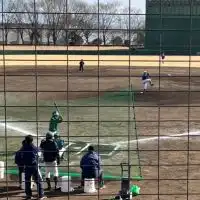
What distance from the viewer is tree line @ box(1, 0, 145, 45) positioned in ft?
14.6

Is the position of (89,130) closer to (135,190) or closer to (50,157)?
(50,157)

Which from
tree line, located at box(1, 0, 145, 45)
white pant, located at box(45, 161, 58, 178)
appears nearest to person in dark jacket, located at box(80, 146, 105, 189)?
white pant, located at box(45, 161, 58, 178)

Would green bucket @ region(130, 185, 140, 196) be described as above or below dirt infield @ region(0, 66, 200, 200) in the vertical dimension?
below

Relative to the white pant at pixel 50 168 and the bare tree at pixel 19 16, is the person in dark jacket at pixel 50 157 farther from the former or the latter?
the bare tree at pixel 19 16

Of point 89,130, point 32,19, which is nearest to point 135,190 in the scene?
point 32,19

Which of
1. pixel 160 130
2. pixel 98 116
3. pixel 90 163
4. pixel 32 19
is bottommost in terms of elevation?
pixel 90 163

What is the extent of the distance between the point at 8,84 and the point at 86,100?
583 cm

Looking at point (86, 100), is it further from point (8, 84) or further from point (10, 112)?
point (8, 84)

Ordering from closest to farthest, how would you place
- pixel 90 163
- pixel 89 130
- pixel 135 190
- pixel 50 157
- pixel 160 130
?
pixel 90 163, pixel 135 190, pixel 50 157, pixel 89 130, pixel 160 130

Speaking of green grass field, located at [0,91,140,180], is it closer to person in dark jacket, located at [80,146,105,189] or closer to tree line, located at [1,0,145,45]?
person in dark jacket, located at [80,146,105,189]

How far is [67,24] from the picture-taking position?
4.51 m

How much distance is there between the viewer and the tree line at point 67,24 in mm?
4449

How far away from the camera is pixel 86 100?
832 inches

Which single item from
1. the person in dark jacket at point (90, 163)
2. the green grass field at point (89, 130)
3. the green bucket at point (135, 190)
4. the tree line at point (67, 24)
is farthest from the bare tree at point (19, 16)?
the green bucket at point (135, 190)
